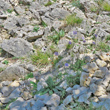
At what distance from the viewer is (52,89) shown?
2.85m

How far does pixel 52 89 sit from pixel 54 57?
164 centimetres

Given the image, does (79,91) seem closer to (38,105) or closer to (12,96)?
(38,105)

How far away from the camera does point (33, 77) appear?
12.0 ft

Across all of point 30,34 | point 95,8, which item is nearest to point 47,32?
point 30,34

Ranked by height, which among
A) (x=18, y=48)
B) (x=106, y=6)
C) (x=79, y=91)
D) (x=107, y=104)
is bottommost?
(x=18, y=48)

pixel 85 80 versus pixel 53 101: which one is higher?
pixel 85 80

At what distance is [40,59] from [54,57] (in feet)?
1.39

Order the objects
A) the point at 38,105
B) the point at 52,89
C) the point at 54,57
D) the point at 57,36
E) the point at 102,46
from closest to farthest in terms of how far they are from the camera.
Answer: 1. the point at 38,105
2. the point at 52,89
3. the point at 102,46
4. the point at 54,57
5. the point at 57,36

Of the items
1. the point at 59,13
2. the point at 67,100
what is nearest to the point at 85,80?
the point at 67,100

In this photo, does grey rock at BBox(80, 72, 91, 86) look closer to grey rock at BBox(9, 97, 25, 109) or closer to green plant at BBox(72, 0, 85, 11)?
grey rock at BBox(9, 97, 25, 109)

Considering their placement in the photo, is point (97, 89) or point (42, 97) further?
point (42, 97)

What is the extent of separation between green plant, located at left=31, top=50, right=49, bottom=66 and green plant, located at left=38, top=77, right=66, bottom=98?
1.28 m

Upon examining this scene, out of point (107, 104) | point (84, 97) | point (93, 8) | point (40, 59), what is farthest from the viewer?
point (93, 8)

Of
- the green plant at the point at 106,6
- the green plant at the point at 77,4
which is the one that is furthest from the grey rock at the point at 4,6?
the green plant at the point at 106,6
